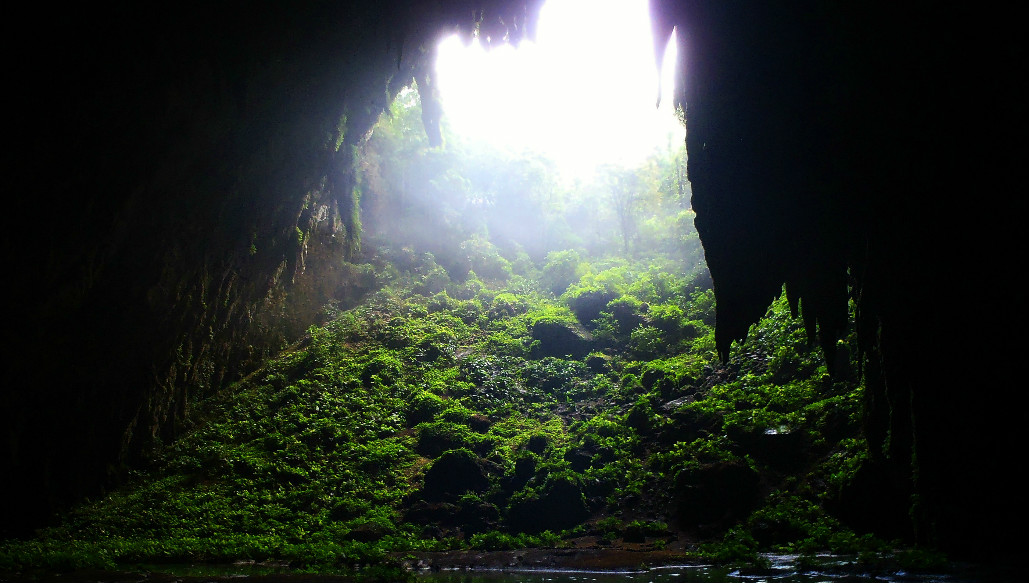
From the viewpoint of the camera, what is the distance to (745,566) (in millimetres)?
8539

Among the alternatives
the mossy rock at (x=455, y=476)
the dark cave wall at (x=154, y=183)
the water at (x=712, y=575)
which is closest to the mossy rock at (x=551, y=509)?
the mossy rock at (x=455, y=476)

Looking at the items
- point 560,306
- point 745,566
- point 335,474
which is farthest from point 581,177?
point 745,566

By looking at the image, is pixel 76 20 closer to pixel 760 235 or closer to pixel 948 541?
pixel 760 235

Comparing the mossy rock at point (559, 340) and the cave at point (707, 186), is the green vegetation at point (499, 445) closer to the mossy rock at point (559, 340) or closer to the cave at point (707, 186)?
the mossy rock at point (559, 340)

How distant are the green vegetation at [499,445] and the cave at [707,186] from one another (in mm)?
1930

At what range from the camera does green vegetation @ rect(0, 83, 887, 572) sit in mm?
10773

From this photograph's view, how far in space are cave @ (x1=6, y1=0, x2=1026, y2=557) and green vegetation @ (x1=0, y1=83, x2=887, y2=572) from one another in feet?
6.33

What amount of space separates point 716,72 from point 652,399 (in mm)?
11893

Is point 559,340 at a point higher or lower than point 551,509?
higher

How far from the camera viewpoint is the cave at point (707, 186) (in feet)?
15.8

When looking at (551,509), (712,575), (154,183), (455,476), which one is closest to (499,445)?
(455,476)

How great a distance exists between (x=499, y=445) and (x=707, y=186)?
10.7 metres

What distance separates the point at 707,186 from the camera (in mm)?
7320

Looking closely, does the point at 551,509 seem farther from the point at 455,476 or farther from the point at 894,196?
the point at 894,196
